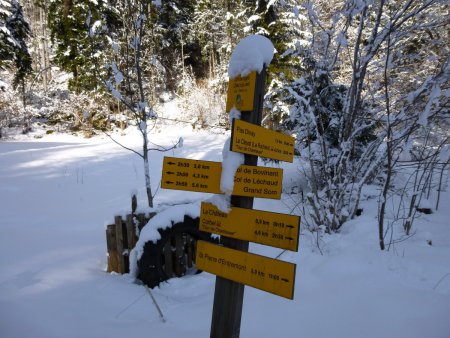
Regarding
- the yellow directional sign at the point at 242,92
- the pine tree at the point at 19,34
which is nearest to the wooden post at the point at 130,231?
the yellow directional sign at the point at 242,92

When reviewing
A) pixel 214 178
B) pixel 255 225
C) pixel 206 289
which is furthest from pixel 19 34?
pixel 255 225

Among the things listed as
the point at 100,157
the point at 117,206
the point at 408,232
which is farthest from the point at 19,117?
the point at 408,232

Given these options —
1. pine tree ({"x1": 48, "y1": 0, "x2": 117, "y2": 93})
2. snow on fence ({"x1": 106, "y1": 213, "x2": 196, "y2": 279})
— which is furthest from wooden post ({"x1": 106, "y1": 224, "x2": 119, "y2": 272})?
pine tree ({"x1": 48, "y1": 0, "x2": 117, "y2": 93})

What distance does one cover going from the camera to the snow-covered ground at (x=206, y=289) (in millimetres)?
2754

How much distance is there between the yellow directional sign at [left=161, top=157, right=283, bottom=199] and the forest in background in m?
1.77

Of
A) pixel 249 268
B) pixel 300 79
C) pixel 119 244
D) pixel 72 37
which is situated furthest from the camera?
pixel 72 37

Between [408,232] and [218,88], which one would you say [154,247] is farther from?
[218,88]

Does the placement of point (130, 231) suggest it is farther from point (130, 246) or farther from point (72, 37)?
point (72, 37)

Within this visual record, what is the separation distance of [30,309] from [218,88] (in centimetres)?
1635

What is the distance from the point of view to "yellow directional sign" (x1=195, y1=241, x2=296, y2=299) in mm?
1666

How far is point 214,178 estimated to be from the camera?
1.91 metres

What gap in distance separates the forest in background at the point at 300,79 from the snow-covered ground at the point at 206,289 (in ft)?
1.42

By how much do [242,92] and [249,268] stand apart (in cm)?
102

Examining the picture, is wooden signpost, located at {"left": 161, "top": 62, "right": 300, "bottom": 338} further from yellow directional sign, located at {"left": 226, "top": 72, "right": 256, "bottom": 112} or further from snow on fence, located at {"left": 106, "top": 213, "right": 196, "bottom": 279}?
snow on fence, located at {"left": 106, "top": 213, "right": 196, "bottom": 279}
